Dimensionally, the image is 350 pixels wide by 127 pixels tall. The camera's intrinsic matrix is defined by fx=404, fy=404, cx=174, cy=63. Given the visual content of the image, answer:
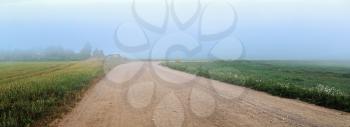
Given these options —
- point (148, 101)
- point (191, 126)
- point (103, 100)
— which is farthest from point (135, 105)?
point (191, 126)

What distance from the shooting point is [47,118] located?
14.0 metres

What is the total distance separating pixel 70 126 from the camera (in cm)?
1250

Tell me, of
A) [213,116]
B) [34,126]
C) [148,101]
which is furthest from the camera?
[148,101]

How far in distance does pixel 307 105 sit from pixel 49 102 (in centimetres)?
1080

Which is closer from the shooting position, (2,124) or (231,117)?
(2,124)

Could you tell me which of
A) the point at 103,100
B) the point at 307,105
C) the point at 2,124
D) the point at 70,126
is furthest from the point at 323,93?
the point at 2,124

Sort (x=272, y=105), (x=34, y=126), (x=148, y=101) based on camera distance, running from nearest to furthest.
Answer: (x=34, y=126)
(x=272, y=105)
(x=148, y=101)

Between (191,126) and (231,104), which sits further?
(231,104)

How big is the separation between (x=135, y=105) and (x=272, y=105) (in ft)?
18.6

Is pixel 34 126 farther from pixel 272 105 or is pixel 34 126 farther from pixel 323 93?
pixel 323 93

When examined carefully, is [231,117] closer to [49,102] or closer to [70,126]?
[70,126]

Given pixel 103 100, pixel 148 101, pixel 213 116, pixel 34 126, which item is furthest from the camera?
pixel 103 100

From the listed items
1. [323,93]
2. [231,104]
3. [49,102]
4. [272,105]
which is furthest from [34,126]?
[323,93]

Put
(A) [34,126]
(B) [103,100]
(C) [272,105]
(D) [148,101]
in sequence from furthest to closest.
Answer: (B) [103,100] < (D) [148,101] < (C) [272,105] < (A) [34,126]
